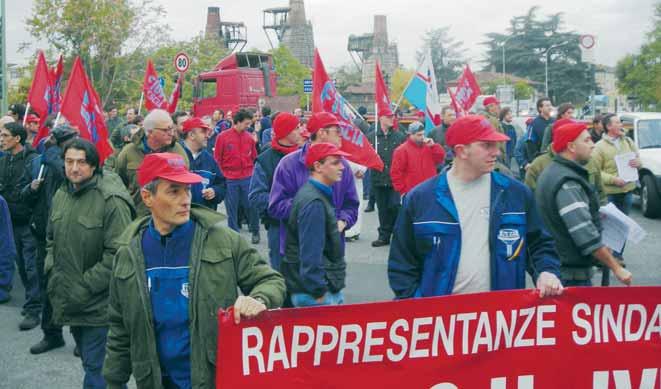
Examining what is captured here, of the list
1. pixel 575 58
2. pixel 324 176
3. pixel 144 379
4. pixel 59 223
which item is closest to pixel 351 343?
pixel 144 379

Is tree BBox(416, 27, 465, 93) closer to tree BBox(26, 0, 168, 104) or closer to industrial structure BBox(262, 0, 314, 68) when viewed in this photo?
industrial structure BBox(262, 0, 314, 68)

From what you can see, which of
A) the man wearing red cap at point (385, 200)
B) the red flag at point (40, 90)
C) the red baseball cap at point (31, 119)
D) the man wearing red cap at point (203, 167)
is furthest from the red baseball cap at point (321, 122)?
the man wearing red cap at point (385, 200)

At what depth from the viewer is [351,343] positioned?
3.58m

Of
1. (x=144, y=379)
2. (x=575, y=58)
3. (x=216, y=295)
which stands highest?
(x=575, y=58)

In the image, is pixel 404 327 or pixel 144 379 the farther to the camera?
pixel 404 327

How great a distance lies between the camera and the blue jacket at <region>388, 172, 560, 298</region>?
3.84 m

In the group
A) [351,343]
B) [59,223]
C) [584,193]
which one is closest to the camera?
[351,343]

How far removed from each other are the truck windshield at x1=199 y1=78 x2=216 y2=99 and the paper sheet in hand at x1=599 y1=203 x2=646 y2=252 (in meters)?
21.7

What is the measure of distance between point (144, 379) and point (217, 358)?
321 mm

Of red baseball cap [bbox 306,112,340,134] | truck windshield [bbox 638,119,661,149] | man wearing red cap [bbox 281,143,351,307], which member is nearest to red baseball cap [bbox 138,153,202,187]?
man wearing red cap [bbox 281,143,351,307]

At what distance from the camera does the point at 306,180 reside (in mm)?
5598

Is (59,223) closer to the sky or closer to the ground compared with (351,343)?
closer to the sky

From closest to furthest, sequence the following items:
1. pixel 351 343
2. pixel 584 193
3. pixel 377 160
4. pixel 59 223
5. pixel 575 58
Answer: pixel 351 343, pixel 59 223, pixel 584 193, pixel 377 160, pixel 575 58

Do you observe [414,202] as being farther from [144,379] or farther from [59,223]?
[59,223]
